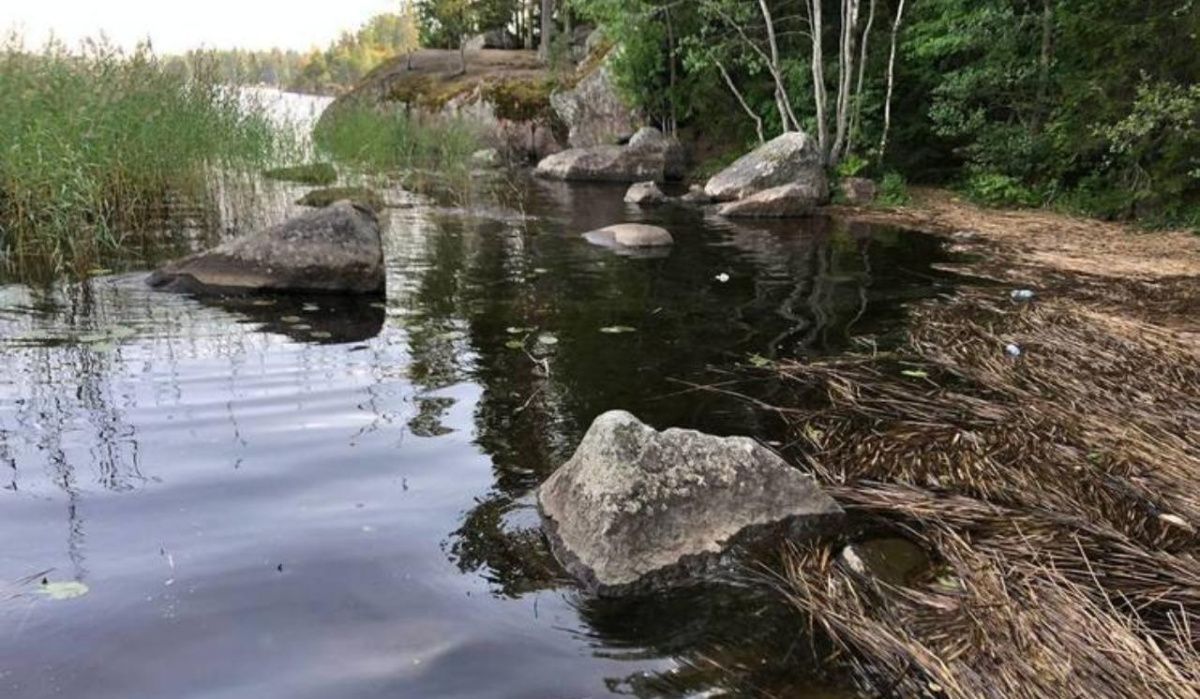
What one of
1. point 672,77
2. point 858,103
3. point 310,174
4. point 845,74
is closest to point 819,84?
point 845,74

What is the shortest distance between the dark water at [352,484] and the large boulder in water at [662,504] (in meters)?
0.12

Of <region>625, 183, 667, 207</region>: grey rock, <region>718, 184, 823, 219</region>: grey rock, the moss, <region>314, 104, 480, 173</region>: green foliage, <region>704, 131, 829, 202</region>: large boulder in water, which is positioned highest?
the moss

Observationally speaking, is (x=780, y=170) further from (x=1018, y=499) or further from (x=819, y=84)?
(x=1018, y=499)

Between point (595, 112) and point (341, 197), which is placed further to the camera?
point (595, 112)

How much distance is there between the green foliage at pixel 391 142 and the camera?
1477 centimetres

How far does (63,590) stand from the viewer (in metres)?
2.99

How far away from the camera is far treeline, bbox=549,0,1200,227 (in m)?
11.7

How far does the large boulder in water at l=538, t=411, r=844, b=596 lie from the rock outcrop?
60.1 feet

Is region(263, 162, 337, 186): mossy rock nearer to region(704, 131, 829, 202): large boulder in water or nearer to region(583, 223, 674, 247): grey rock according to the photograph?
region(583, 223, 674, 247): grey rock

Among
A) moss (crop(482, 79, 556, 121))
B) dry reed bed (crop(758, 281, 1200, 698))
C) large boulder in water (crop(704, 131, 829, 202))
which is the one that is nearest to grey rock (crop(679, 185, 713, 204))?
large boulder in water (crop(704, 131, 829, 202))

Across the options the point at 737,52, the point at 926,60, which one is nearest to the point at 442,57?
the point at 737,52

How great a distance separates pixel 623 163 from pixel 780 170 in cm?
665

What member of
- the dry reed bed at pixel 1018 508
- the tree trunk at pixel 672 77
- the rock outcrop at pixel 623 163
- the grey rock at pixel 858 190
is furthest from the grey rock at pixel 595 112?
the dry reed bed at pixel 1018 508

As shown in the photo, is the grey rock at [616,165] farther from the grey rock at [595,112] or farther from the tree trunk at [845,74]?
the tree trunk at [845,74]
